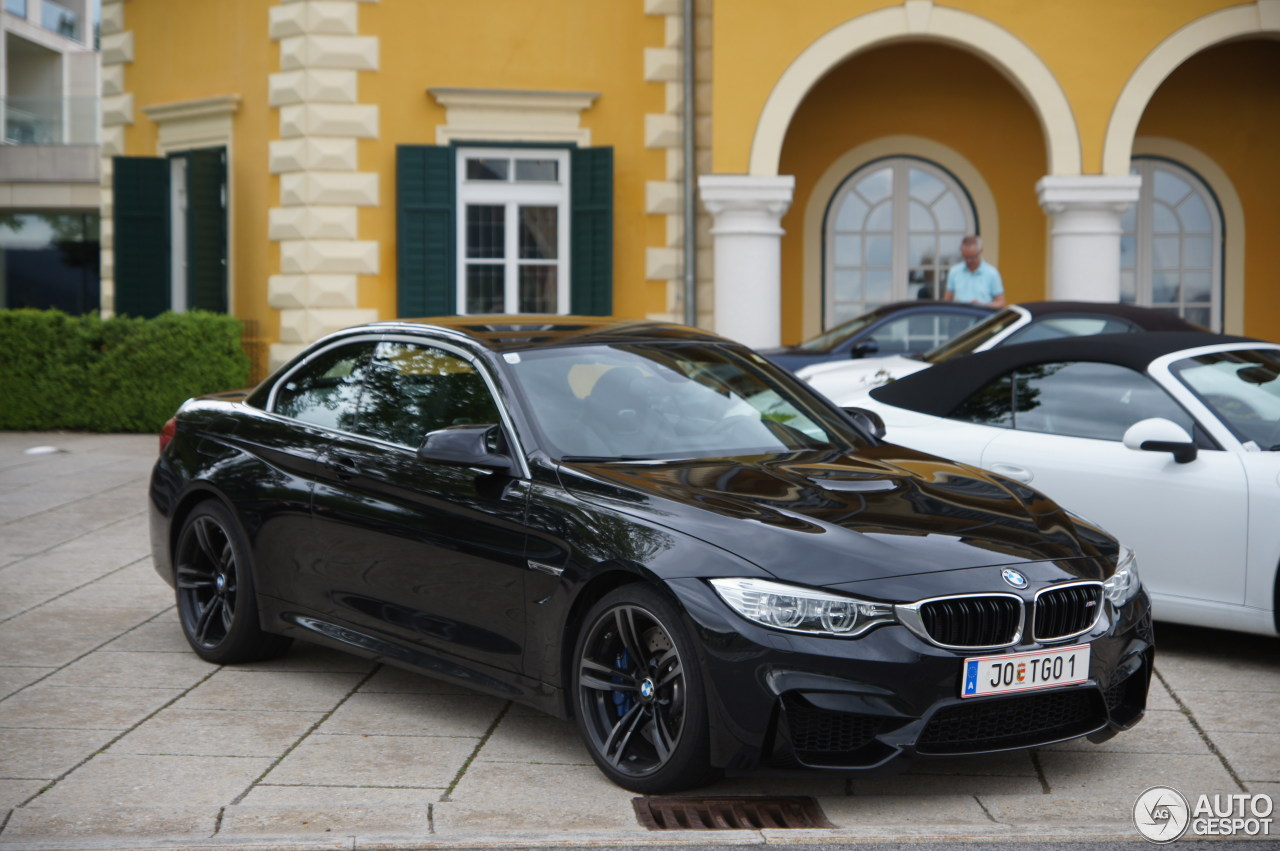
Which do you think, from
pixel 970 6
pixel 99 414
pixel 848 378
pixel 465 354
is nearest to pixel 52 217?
pixel 99 414

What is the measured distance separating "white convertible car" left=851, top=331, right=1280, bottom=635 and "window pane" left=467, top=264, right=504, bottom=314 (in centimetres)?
931

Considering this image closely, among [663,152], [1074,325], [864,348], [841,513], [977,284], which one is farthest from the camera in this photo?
[663,152]

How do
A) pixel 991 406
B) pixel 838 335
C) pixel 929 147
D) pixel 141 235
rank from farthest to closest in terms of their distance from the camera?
pixel 929 147, pixel 141 235, pixel 838 335, pixel 991 406

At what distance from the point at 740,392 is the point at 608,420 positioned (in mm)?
670

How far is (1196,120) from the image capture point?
18578mm

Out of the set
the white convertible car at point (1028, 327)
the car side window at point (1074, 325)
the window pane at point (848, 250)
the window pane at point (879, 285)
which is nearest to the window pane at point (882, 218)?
the window pane at point (848, 250)

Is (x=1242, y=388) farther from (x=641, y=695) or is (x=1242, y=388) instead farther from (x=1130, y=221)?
(x=1130, y=221)

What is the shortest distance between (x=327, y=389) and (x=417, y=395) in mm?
621

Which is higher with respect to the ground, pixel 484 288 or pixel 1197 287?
pixel 1197 287

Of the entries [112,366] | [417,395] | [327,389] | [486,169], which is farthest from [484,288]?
[417,395]

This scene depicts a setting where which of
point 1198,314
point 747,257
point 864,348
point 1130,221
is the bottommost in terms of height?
point 864,348

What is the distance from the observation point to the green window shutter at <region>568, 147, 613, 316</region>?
16.7m

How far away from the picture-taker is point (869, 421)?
257 inches

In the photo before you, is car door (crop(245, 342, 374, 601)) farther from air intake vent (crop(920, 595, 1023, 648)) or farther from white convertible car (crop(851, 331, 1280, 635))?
air intake vent (crop(920, 595, 1023, 648))
